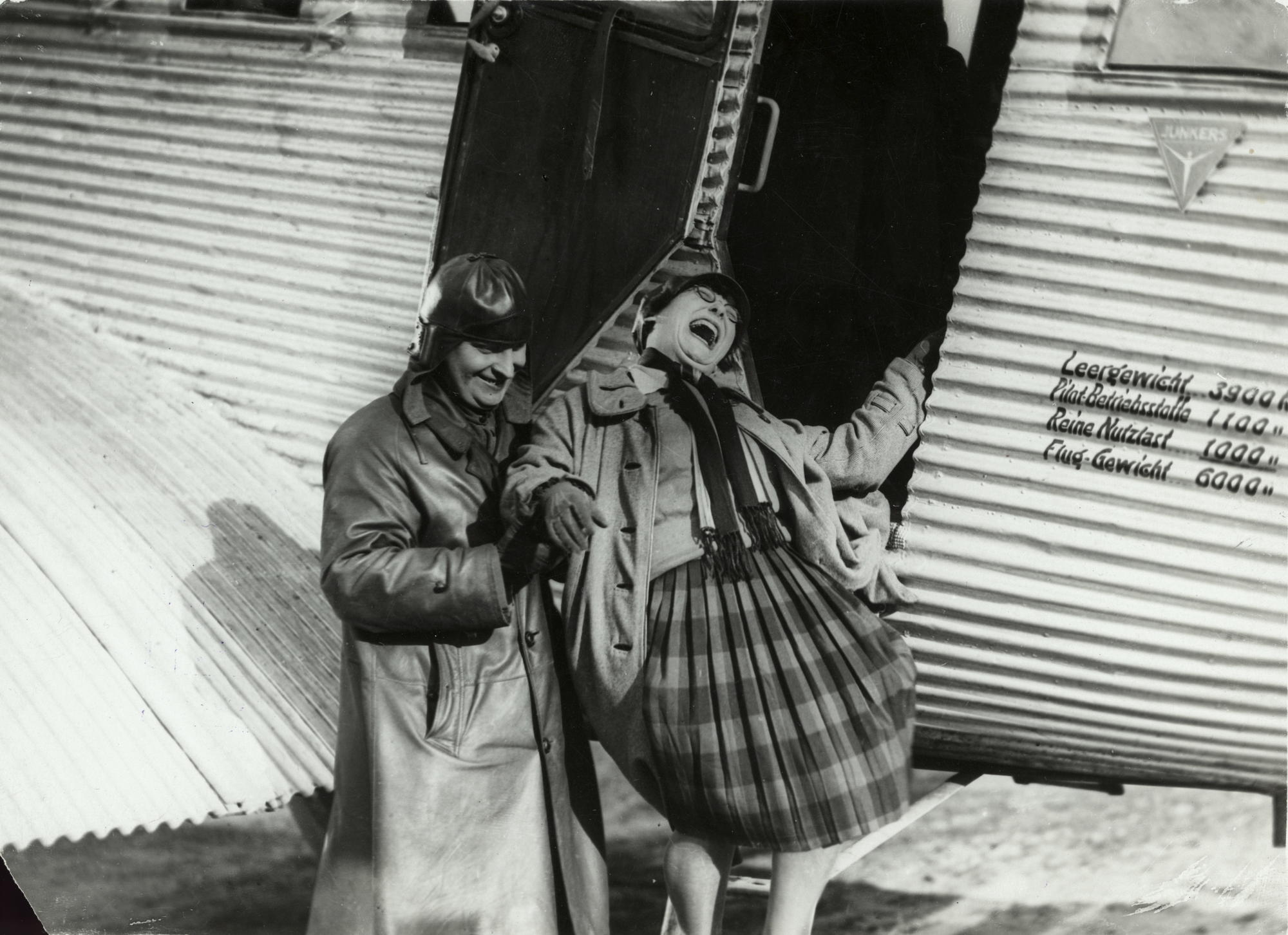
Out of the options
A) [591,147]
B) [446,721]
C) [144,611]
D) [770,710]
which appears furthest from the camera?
[144,611]

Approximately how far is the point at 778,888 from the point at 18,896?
96.6 inches

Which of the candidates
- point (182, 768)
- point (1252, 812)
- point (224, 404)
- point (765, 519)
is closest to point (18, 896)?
point (182, 768)

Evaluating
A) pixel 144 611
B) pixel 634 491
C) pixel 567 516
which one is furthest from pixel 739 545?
pixel 144 611

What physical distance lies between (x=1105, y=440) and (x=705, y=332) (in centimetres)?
76

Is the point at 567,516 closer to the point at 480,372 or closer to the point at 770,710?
the point at 480,372

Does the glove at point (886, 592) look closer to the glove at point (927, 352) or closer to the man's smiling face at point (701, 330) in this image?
the glove at point (927, 352)

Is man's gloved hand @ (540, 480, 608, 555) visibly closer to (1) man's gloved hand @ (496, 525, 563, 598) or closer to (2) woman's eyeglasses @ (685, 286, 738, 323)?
(1) man's gloved hand @ (496, 525, 563, 598)

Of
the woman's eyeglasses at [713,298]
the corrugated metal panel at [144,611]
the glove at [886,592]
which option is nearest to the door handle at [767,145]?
the woman's eyeglasses at [713,298]

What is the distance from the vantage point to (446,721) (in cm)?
225

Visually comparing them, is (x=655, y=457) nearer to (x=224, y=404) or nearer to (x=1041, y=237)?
(x=1041, y=237)

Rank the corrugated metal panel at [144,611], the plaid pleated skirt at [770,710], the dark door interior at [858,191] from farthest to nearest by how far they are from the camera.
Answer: the corrugated metal panel at [144,611] → the dark door interior at [858,191] → the plaid pleated skirt at [770,710]

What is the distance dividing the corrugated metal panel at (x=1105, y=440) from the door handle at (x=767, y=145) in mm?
408

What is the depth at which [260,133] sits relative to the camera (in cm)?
261

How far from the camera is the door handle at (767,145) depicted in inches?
91.0
